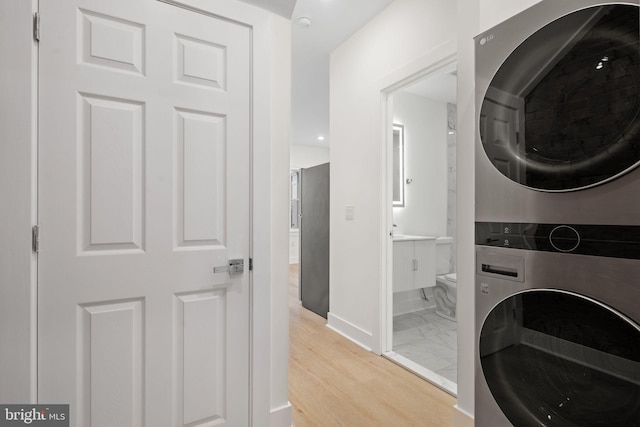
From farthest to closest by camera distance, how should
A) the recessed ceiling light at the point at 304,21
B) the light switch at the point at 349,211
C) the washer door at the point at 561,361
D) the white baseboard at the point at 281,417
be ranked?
the light switch at the point at 349,211 < the recessed ceiling light at the point at 304,21 < the white baseboard at the point at 281,417 < the washer door at the point at 561,361

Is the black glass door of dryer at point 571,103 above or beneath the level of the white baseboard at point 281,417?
above

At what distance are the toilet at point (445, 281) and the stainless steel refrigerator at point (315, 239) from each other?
1.30 m

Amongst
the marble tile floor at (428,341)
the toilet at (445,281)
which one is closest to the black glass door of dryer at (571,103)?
the marble tile floor at (428,341)

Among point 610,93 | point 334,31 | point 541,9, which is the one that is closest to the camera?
point 610,93

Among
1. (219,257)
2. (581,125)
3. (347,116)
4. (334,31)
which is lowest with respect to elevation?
(219,257)

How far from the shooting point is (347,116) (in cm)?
306

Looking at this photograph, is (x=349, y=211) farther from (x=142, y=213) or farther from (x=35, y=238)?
(x=35, y=238)

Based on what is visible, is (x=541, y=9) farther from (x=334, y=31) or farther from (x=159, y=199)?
(x=334, y=31)

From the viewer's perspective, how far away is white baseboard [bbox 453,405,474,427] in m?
1.51

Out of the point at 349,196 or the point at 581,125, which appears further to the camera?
the point at 349,196

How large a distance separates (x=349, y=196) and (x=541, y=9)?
80.4 inches

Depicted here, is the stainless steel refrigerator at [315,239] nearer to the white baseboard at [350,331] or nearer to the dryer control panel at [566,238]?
the white baseboard at [350,331]

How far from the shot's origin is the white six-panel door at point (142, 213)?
1177 millimetres

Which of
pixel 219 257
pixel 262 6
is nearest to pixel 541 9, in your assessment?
pixel 262 6
